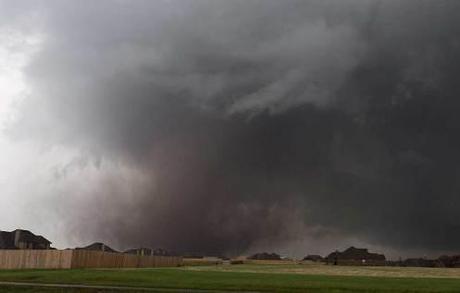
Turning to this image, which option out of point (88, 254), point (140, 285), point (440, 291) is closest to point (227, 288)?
point (140, 285)

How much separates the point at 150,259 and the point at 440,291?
336ft

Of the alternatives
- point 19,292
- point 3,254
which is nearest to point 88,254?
point 3,254

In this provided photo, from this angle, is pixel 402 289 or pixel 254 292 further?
pixel 402 289

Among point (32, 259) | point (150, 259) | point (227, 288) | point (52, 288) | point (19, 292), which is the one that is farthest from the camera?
point (150, 259)

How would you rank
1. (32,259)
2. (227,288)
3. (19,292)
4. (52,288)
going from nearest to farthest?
(19,292) < (52,288) < (227,288) < (32,259)

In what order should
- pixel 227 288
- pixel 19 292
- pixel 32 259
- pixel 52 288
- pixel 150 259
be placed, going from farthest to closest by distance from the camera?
pixel 150 259 < pixel 32 259 < pixel 227 288 < pixel 52 288 < pixel 19 292

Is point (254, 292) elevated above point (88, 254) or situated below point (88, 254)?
below

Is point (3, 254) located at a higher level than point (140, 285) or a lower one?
higher

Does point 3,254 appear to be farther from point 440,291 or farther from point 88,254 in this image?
point 440,291

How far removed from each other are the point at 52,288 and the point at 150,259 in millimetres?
98403

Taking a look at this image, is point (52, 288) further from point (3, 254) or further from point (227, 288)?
point (3, 254)

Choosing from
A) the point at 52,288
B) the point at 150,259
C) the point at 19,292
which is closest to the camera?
the point at 19,292

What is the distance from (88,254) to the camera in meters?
104

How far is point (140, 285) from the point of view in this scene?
174ft
